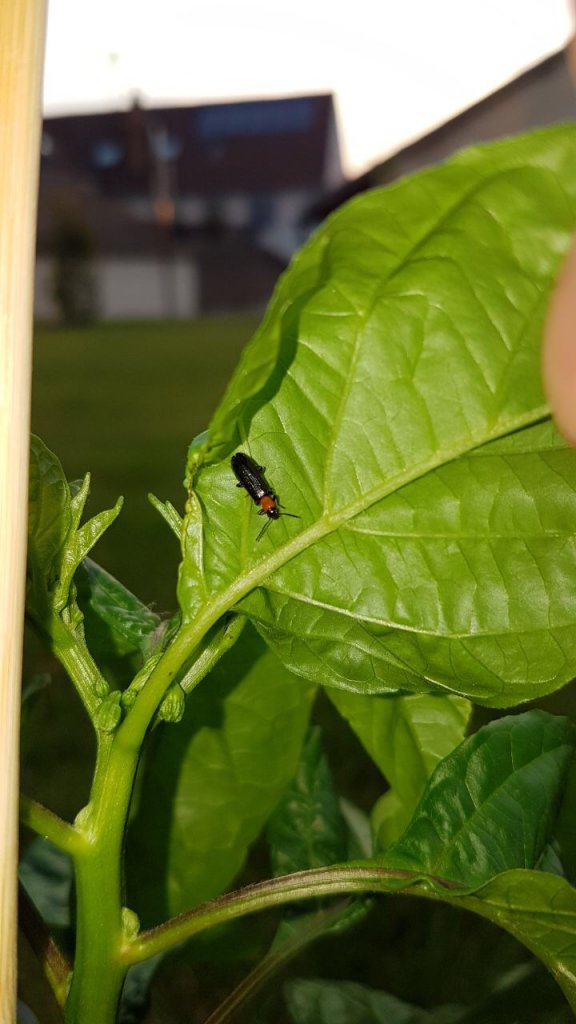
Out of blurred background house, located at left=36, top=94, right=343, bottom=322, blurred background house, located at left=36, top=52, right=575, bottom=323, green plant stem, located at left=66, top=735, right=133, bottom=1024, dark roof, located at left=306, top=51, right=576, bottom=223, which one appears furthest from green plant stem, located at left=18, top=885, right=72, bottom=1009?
blurred background house, located at left=36, top=94, right=343, bottom=322

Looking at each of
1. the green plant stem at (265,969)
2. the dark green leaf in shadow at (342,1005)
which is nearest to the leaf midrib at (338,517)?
the green plant stem at (265,969)

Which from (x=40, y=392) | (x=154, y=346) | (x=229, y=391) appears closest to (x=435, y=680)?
(x=229, y=391)

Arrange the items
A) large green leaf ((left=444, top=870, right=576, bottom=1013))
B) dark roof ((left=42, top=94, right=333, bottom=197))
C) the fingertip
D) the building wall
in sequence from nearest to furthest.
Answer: the fingertip
large green leaf ((left=444, top=870, right=576, bottom=1013))
the building wall
dark roof ((left=42, top=94, right=333, bottom=197))

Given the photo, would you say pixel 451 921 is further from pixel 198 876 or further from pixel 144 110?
pixel 144 110

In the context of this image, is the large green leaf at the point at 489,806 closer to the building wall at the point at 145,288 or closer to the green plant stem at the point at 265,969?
the green plant stem at the point at 265,969

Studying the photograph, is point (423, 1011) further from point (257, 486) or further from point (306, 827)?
point (257, 486)

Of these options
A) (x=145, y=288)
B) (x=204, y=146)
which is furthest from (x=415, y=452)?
(x=204, y=146)

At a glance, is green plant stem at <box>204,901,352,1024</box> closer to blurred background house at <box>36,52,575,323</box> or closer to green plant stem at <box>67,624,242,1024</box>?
green plant stem at <box>67,624,242,1024</box>
